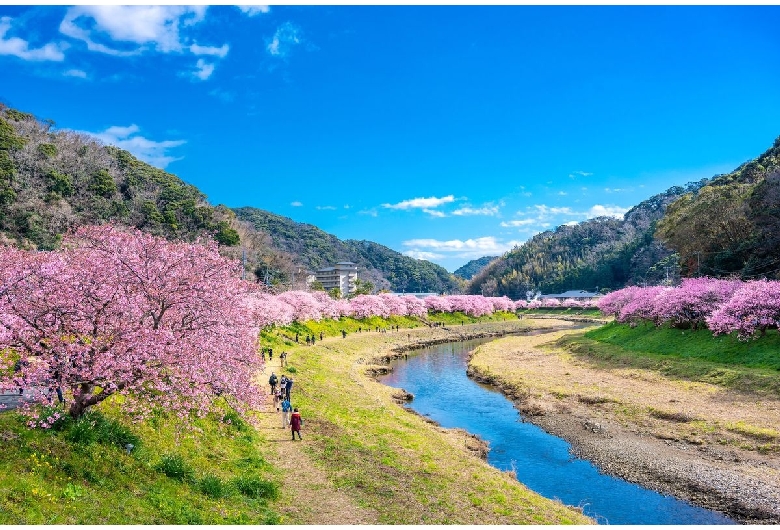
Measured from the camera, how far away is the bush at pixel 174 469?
51.7ft

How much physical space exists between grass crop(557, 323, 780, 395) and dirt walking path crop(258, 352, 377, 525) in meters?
28.3

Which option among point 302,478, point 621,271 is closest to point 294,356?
point 302,478

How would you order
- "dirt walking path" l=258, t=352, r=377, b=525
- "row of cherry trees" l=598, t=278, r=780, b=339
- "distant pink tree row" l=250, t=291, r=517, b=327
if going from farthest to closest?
"distant pink tree row" l=250, t=291, r=517, b=327 → "row of cherry trees" l=598, t=278, r=780, b=339 → "dirt walking path" l=258, t=352, r=377, b=525

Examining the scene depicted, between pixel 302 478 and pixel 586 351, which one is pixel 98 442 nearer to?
pixel 302 478

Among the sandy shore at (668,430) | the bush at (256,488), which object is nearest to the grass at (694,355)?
the sandy shore at (668,430)

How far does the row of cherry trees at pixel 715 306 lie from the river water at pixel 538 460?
2022cm

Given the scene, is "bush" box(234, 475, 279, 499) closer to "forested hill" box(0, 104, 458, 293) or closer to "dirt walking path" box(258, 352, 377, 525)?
"dirt walking path" box(258, 352, 377, 525)

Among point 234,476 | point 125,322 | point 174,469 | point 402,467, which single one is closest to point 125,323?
point 125,322

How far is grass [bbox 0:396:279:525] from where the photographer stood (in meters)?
11.6

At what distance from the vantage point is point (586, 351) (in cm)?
5600

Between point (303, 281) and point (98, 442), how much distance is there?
4660 inches

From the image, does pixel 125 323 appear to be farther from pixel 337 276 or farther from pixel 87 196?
pixel 337 276

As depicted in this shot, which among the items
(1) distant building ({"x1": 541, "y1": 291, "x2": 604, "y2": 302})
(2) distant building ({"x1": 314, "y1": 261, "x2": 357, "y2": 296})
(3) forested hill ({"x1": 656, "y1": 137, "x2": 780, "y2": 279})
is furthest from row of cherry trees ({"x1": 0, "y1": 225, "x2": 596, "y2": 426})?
(1) distant building ({"x1": 541, "y1": 291, "x2": 604, "y2": 302})

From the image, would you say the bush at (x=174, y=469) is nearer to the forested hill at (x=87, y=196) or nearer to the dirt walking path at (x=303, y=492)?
the dirt walking path at (x=303, y=492)
